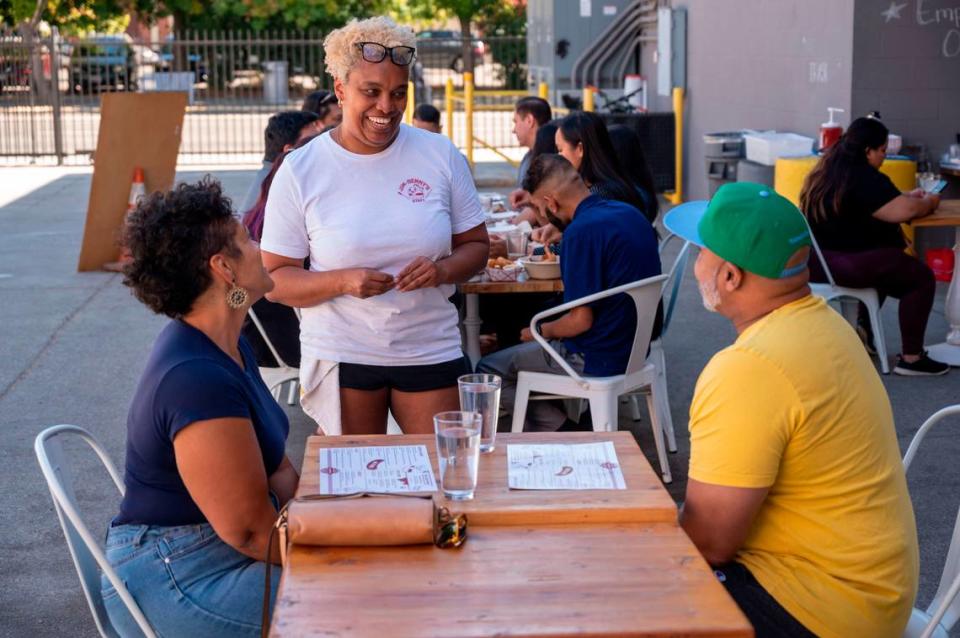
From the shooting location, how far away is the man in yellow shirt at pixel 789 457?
248cm

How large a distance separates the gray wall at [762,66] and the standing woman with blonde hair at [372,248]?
6.58 m

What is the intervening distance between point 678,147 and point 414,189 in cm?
1099

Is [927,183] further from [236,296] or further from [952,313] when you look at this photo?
[236,296]

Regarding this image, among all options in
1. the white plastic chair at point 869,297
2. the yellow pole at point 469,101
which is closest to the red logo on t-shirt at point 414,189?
the white plastic chair at point 869,297

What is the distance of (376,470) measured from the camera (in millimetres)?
2943

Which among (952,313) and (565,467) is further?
(952,313)

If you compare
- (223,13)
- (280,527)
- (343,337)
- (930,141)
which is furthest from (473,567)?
(223,13)

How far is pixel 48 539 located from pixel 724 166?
8298 millimetres

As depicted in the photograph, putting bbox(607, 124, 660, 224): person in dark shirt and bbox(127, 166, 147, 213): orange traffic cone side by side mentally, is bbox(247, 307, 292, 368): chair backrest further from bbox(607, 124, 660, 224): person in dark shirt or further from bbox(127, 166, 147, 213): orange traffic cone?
bbox(127, 166, 147, 213): orange traffic cone

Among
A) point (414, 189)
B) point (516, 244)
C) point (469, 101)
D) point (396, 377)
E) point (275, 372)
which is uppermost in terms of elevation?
point (469, 101)

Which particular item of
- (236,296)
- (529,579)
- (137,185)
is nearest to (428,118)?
(137,185)

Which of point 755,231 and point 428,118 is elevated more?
point 428,118

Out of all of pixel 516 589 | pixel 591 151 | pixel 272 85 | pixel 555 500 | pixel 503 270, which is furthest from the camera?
pixel 272 85

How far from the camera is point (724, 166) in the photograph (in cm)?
1173
